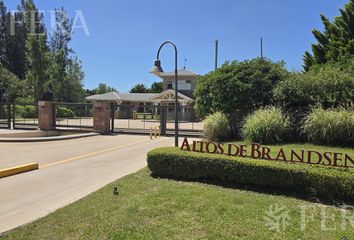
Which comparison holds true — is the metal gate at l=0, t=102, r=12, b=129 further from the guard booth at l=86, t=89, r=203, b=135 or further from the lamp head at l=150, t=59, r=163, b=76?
the lamp head at l=150, t=59, r=163, b=76

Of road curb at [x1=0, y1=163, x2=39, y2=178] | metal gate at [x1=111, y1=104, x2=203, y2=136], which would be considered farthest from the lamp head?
metal gate at [x1=111, y1=104, x2=203, y2=136]

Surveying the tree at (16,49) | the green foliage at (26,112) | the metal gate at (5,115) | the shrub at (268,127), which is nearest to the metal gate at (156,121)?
the metal gate at (5,115)

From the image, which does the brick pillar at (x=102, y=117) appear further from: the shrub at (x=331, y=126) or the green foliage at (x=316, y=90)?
the shrub at (x=331, y=126)

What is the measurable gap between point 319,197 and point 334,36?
2056 cm

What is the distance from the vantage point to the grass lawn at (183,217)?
4375mm

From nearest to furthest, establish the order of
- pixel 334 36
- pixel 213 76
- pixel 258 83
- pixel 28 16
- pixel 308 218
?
pixel 308 218, pixel 258 83, pixel 213 76, pixel 334 36, pixel 28 16

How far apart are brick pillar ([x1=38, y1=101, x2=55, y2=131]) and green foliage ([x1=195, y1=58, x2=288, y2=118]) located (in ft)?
39.1

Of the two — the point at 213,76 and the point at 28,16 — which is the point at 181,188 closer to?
the point at 213,76

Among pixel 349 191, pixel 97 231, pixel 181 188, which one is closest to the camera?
pixel 97 231

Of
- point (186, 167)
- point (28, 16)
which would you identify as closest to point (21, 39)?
point (28, 16)

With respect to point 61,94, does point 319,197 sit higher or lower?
lower

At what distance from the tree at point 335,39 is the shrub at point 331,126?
12.1m

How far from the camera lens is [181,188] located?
655cm

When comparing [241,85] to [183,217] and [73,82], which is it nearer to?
[183,217]
